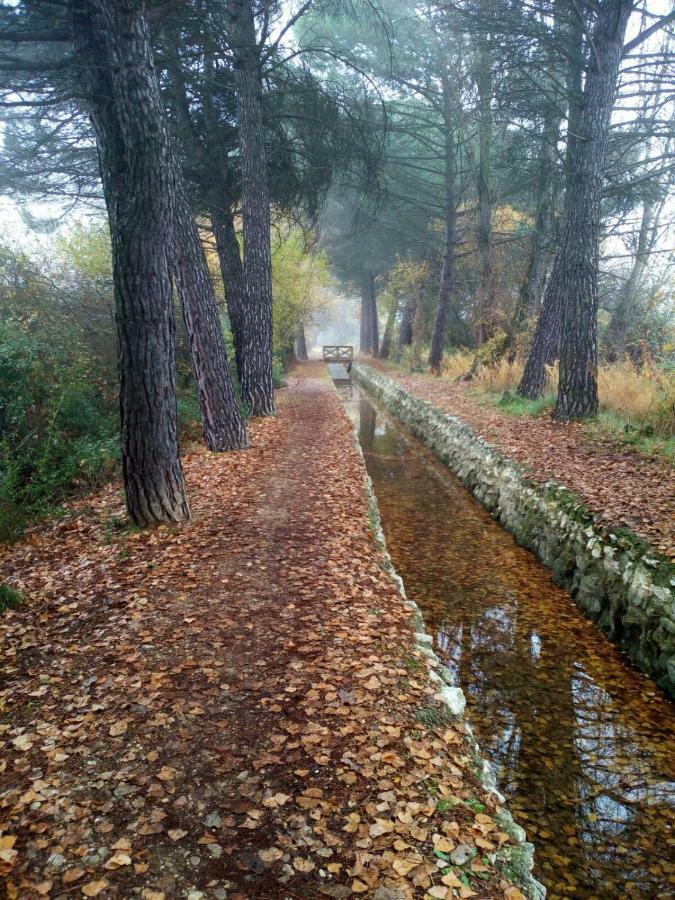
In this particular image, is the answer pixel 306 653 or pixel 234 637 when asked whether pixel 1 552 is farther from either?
pixel 306 653

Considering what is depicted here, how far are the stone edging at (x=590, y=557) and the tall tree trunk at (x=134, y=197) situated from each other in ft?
15.0

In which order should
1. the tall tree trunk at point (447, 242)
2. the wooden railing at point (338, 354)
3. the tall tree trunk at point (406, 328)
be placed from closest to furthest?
the tall tree trunk at point (447, 242), the tall tree trunk at point (406, 328), the wooden railing at point (338, 354)

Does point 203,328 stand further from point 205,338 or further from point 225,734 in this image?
point 225,734

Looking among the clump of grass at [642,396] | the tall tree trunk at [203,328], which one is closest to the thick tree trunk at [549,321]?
the clump of grass at [642,396]

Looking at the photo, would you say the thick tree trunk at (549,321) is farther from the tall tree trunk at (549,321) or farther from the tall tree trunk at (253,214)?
the tall tree trunk at (253,214)

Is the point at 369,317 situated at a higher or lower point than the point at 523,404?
higher

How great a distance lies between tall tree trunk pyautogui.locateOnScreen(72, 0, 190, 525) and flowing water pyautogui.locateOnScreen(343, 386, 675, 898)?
3387mm

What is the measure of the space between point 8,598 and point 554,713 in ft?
14.4

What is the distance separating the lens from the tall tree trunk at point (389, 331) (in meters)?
28.0

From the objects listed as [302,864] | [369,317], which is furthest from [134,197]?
[369,317]

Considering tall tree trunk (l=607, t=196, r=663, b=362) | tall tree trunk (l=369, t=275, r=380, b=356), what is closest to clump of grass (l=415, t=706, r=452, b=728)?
tall tree trunk (l=607, t=196, r=663, b=362)

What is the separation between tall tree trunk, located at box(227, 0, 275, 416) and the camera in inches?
368

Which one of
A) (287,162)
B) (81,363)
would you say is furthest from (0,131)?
(287,162)

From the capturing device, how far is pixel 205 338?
806cm
